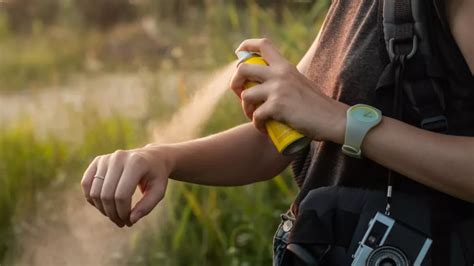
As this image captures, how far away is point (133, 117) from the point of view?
210 inches

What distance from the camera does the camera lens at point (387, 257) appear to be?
202 centimetres

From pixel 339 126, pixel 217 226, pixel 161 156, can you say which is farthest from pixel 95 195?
pixel 217 226

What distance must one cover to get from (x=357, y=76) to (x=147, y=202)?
472 millimetres

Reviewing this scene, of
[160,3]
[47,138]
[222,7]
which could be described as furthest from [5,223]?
[160,3]

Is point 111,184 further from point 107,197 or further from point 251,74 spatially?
point 251,74

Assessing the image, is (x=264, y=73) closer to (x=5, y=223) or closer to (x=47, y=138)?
(x=5, y=223)

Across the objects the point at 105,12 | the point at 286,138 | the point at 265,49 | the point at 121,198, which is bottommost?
the point at 105,12

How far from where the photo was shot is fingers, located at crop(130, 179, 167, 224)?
2.15m

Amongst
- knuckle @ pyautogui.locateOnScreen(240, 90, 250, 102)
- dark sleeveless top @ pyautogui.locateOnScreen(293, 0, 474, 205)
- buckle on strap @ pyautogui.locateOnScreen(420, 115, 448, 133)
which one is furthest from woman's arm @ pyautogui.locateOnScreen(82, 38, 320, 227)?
buckle on strap @ pyautogui.locateOnScreen(420, 115, 448, 133)

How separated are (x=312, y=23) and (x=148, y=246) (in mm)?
1855

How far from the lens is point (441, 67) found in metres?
1.97

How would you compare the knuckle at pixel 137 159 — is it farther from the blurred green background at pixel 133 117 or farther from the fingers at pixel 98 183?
the blurred green background at pixel 133 117

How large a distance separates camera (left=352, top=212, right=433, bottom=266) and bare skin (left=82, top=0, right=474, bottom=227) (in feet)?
0.31

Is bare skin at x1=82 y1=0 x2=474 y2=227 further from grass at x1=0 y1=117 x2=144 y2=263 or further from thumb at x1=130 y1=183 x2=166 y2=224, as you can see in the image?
grass at x1=0 y1=117 x2=144 y2=263
